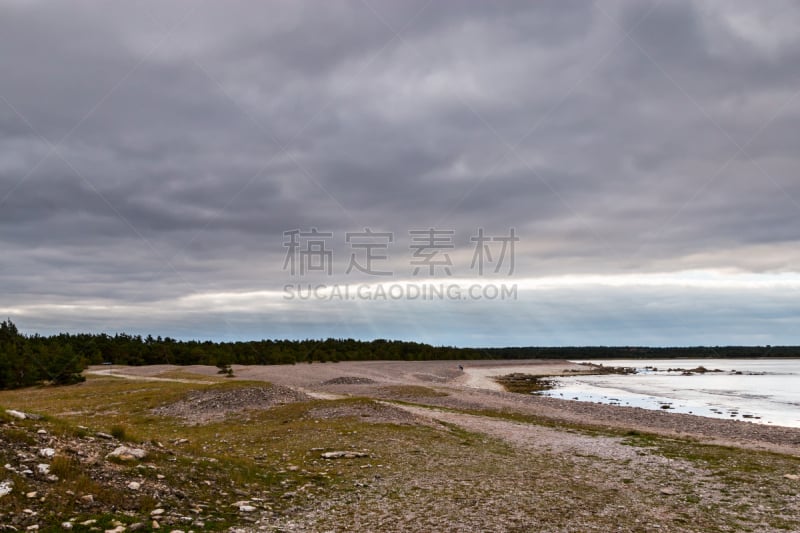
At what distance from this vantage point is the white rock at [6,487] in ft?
38.6

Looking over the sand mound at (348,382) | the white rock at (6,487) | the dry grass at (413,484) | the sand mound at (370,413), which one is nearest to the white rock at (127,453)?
the dry grass at (413,484)

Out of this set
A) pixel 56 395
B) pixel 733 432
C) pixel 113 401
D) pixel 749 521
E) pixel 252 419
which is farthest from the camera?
pixel 56 395

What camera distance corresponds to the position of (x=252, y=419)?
1357 inches

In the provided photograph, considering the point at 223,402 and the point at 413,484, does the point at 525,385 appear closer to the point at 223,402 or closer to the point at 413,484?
the point at 223,402

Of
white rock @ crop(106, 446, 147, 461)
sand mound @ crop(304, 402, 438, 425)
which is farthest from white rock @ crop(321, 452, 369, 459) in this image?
sand mound @ crop(304, 402, 438, 425)

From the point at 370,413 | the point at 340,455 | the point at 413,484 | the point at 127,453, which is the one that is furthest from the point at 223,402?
the point at 413,484

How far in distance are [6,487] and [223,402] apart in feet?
95.1

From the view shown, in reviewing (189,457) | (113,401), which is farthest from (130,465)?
(113,401)

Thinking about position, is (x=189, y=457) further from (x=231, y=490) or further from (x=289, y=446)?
(x=289, y=446)

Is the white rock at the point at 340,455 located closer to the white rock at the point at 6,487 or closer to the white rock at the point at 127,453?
the white rock at the point at 127,453

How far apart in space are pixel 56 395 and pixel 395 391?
122 feet

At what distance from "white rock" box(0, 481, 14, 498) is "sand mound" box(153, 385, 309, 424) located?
23.7 metres

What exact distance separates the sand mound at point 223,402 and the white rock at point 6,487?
23.7m

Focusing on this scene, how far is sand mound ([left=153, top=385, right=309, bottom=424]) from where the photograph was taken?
123ft
